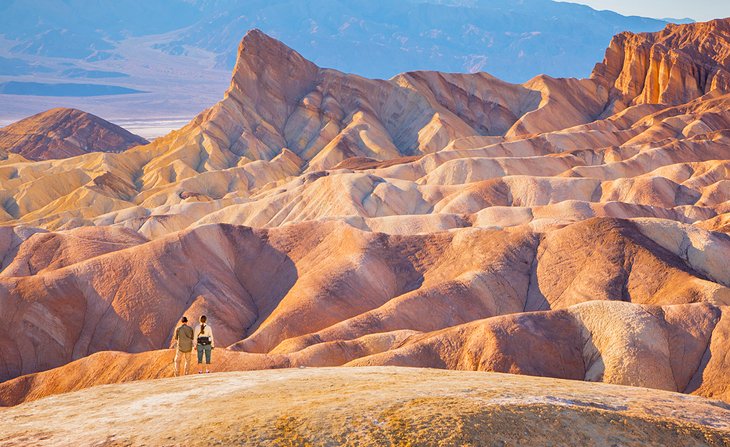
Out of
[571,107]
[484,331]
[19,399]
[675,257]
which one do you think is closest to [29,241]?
[19,399]

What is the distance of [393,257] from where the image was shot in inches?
2163

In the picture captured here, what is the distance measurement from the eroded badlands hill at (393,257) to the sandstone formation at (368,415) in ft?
38.8

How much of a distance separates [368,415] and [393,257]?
119 ft

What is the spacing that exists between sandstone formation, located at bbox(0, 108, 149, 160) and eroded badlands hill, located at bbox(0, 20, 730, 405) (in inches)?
1276

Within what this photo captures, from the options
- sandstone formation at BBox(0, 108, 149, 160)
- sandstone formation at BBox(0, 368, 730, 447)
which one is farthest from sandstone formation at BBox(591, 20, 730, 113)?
sandstone formation at BBox(0, 368, 730, 447)

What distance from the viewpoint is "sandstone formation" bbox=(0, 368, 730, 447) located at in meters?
18.2

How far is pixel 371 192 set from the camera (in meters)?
80.2

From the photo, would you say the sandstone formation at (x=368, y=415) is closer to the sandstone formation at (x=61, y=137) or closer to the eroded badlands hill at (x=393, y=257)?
the eroded badlands hill at (x=393, y=257)

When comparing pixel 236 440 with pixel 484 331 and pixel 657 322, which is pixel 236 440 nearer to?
pixel 484 331

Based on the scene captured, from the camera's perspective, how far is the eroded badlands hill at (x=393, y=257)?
37.8 m

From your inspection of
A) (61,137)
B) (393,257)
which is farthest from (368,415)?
(61,137)

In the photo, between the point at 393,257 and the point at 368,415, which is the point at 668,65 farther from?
the point at 368,415

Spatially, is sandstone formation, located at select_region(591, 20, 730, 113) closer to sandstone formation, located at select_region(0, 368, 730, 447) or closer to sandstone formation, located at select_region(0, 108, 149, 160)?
sandstone formation, located at select_region(0, 108, 149, 160)

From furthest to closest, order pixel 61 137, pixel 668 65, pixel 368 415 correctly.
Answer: pixel 61 137 < pixel 668 65 < pixel 368 415
